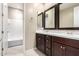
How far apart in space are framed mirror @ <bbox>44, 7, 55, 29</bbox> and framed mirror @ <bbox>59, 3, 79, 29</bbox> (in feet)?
1.40

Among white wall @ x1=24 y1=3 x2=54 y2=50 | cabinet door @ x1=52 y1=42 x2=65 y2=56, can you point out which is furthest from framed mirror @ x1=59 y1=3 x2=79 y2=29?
white wall @ x1=24 y1=3 x2=54 y2=50

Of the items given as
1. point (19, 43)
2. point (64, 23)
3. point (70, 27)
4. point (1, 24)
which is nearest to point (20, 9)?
point (1, 24)

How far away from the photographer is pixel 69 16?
2.24 metres

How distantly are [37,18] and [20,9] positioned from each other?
31.7 inches

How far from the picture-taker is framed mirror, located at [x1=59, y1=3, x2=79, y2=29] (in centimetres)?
204

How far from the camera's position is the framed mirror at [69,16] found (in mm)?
2037

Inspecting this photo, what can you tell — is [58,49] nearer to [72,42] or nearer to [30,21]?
[72,42]

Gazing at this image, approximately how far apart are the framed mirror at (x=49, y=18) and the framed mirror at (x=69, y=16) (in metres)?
0.43

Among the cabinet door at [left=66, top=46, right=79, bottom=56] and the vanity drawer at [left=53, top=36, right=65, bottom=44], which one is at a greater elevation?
the vanity drawer at [left=53, top=36, right=65, bottom=44]

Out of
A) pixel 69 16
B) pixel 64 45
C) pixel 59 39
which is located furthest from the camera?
pixel 69 16

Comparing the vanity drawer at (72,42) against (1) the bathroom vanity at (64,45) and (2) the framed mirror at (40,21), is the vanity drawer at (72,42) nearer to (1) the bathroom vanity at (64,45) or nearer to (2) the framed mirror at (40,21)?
(1) the bathroom vanity at (64,45)

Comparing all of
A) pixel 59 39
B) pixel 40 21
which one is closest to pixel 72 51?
pixel 59 39

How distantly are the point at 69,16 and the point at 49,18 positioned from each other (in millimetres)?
1104

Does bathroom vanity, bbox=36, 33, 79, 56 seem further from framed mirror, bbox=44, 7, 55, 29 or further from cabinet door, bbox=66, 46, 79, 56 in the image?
framed mirror, bbox=44, 7, 55, 29
